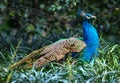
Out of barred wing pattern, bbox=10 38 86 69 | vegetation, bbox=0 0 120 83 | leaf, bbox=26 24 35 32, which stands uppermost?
barred wing pattern, bbox=10 38 86 69

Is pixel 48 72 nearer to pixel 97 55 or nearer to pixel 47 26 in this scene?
pixel 97 55

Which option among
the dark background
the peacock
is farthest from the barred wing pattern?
the dark background

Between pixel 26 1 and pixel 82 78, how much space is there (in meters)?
3.96

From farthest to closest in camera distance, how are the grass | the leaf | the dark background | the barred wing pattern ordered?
the leaf → the dark background → the barred wing pattern → the grass

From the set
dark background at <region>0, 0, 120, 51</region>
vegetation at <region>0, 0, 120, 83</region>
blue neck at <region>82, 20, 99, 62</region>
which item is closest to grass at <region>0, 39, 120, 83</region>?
vegetation at <region>0, 0, 120, 83</region>

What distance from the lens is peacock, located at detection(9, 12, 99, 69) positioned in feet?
16.3

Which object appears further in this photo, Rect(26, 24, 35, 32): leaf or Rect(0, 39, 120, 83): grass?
Rect(26, 24, 35, 32): leaf

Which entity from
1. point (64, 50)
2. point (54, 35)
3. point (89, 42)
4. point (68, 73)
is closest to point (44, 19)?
point (54, 35)

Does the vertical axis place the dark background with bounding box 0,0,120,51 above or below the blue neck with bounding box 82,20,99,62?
below

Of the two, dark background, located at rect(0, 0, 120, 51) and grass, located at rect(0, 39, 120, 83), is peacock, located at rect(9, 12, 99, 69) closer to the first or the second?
grass, located at rect(0, 39, 120, 83)

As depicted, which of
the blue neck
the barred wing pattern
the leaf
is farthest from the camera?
the leaf

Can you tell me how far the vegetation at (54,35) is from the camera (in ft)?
14.5

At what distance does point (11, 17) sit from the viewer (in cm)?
849

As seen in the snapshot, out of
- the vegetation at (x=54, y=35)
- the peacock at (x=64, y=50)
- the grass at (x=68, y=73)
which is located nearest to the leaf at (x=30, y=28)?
the vegetation at (x=54, y=35)
